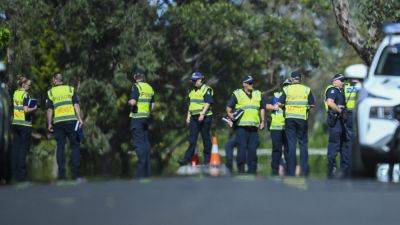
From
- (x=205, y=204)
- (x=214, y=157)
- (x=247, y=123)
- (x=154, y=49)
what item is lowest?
(x=205, y=204)

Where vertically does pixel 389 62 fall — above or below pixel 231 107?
above

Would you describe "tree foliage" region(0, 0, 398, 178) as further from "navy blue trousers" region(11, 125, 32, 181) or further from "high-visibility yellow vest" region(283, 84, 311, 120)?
"high-visibility yellow vest" region(283, 84, 311, 120)

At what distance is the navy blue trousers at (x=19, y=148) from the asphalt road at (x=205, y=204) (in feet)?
25.1

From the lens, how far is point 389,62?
13109 mm

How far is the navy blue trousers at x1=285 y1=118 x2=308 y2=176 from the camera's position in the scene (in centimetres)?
1838

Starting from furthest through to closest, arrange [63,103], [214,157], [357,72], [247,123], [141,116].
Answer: [247,123] < [214,157] < [141,116] < [63,103] < [357,72]

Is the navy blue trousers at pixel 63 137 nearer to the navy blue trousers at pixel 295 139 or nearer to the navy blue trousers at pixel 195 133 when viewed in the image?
the navy blue trousers at pixel 195 133

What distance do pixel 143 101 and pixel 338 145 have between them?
11.2 ft

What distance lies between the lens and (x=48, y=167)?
122ft

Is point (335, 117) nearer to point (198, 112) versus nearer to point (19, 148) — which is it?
point (198, 112)

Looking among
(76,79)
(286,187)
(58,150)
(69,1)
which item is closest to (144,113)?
(58,150)

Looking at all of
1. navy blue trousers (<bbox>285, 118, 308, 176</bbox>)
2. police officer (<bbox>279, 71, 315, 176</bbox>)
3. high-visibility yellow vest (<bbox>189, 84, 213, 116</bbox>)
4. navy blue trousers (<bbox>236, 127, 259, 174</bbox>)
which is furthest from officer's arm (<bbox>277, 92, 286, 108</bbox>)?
high-visibility yellow vest (<bbox>189, 84, 213, 116</bbox>)

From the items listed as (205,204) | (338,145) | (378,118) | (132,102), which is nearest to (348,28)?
(338,145)

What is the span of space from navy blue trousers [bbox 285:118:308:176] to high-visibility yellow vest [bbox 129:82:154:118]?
2.16 metres
